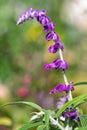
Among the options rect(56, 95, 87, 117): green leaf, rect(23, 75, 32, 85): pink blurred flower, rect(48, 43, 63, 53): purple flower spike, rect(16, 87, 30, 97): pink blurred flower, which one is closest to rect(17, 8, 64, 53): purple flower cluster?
rect(48, 43, 63, 53): purple flower spike

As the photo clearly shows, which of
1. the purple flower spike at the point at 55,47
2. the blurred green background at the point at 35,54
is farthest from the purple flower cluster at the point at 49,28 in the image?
the blurred green background at the point at 35,54

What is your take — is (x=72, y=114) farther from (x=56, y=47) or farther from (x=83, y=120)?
(x=56, y=47)

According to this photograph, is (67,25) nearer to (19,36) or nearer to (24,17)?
(19,36)

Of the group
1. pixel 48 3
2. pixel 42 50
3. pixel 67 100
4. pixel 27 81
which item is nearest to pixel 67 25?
pixel 48 3

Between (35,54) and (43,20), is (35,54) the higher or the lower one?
the higher one

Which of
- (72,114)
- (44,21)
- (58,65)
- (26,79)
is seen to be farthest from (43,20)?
(26,79)

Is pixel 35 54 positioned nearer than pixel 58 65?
No

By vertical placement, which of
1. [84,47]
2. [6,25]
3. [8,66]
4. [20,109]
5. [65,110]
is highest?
[6,25]

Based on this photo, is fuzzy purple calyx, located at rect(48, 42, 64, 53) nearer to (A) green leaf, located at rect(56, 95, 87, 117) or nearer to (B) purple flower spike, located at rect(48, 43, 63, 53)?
(B) purple flower spike, located at rect(48, 43, 63, 53)
